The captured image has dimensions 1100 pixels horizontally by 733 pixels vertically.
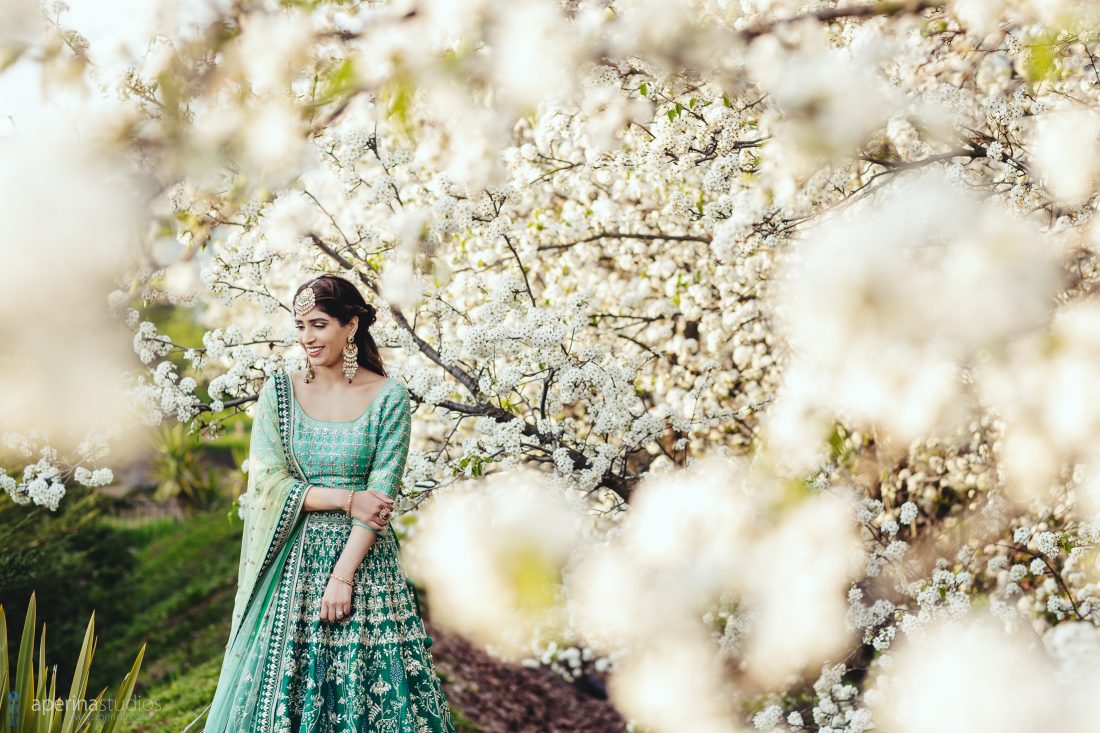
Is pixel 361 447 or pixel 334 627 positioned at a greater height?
pixel 361 447

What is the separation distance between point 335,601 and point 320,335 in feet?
2.42

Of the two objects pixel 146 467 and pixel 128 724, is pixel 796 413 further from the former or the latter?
pixel 146 467

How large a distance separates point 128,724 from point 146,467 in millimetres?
8625

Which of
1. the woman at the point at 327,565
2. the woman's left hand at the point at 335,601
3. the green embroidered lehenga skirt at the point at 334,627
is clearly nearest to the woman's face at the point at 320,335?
the woman at the point at 327,565

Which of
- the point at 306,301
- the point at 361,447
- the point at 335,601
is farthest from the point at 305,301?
the point at 335,601

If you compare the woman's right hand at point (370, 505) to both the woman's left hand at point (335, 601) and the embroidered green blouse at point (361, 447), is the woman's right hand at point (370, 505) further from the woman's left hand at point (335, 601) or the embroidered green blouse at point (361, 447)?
the woman's left hand at point (335, 601)

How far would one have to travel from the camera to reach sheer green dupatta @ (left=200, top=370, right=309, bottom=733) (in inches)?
105

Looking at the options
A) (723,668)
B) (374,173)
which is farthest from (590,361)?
(723,668)

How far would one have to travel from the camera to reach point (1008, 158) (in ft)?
12.0

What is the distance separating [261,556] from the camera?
277 centimetres

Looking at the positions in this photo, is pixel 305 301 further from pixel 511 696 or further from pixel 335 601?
pixel 511 696

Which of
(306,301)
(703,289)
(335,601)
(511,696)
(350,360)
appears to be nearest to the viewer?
(335,601)

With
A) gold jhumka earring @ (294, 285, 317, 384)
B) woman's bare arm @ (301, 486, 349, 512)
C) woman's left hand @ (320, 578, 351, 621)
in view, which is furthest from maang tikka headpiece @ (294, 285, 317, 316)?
woman's left hand @ (320, 578, 351, 621)

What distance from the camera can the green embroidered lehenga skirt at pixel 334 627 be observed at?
2670 mm
